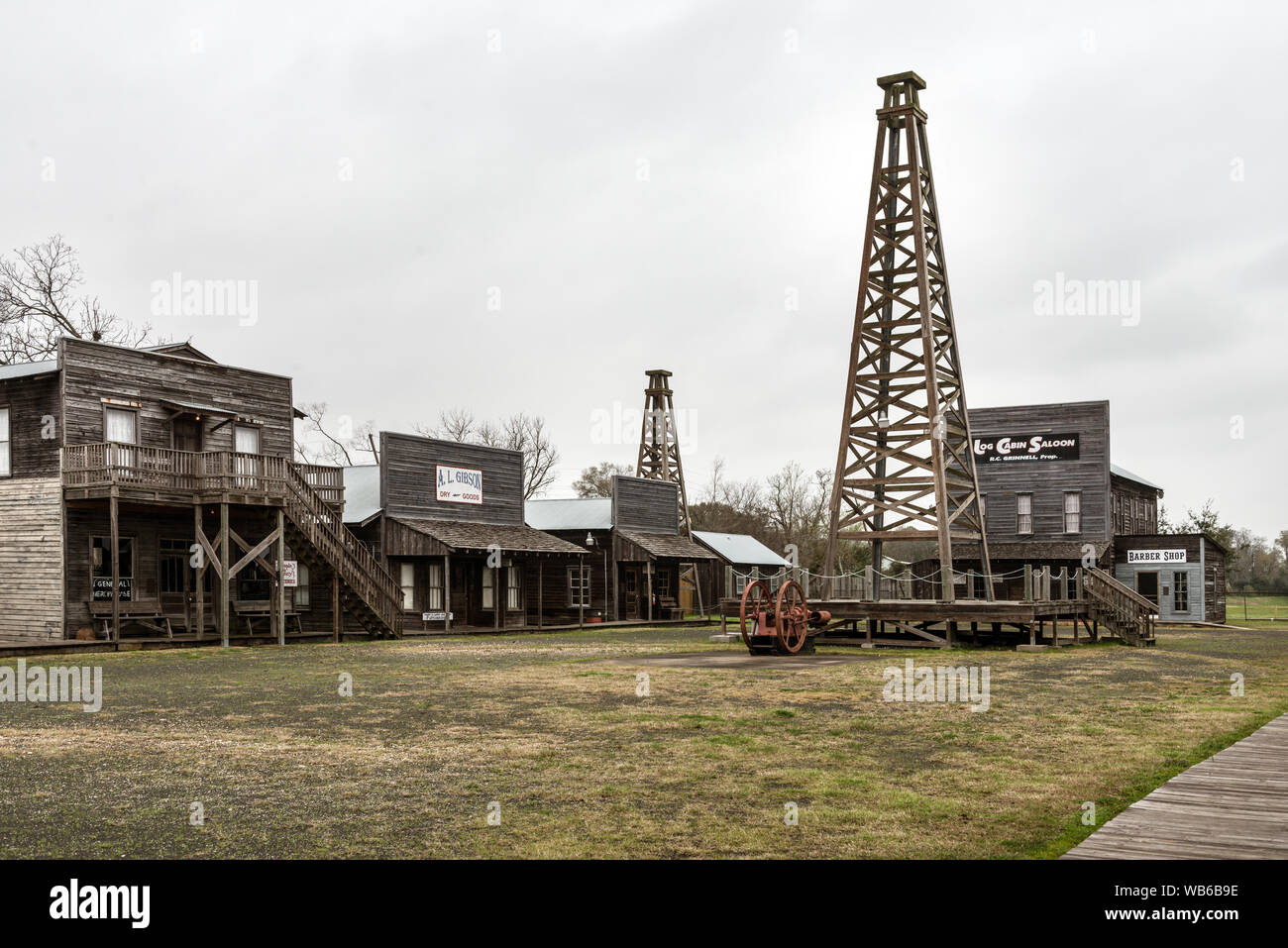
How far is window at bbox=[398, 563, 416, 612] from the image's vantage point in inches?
1411

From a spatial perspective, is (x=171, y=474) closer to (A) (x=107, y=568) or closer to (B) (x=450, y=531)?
(A) (x=107, y=568)

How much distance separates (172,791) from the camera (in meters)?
8.82

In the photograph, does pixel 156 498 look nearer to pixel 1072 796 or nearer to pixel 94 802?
pixel 94 802

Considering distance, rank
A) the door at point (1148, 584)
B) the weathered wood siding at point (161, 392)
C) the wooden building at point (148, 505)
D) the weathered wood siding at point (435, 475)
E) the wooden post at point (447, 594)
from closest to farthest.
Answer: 1. the wooden building at point (148, 505)
2. the weathered wood siding at point (161, 392)
3. the wooden post at point (447, 594)
4. the weathered wood siding at point (435, 475)
5. the door at point (1148, 584)

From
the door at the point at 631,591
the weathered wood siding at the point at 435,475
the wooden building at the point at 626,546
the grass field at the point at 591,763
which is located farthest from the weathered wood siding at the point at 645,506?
the grass field at the point at 591,763

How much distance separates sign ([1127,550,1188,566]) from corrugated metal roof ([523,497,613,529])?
20335 millimetres

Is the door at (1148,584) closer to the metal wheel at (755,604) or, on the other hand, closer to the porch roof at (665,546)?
the porch roof at (665,546)

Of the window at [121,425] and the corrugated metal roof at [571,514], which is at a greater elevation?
the window at [121,425]

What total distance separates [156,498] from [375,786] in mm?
20652

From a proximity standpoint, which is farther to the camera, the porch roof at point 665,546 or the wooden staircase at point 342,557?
the porch roof at point 665,546

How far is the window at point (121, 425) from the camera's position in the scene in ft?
95.1

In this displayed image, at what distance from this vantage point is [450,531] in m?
36.6

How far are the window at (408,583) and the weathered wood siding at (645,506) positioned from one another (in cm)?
1198
